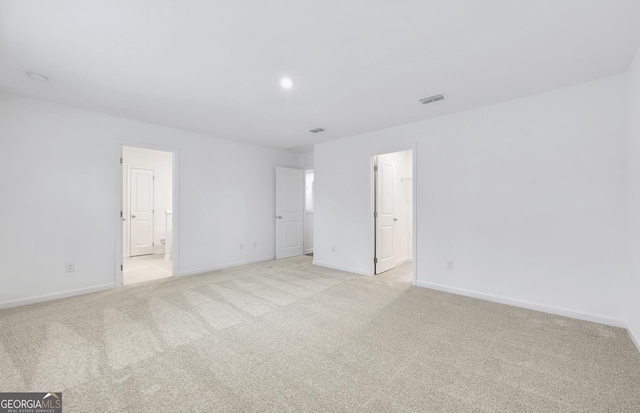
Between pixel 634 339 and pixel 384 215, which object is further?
pixel 384 215

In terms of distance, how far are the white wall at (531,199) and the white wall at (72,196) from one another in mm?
3481

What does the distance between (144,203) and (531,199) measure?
7534 mm

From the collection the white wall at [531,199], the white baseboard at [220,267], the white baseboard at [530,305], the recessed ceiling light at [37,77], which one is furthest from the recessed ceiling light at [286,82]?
the white baseboard at [220,267]

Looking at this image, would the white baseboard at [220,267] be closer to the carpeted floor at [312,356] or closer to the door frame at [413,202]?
the carpeted floor at [312,356]

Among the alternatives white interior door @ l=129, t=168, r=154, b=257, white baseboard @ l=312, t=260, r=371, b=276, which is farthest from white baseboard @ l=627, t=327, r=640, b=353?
white interior door @ l=129, t=168, r=154, b=257

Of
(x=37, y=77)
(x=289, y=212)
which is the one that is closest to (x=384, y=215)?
(x=289, y=212)

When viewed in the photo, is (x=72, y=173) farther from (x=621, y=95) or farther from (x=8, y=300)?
(x=621, y=95)

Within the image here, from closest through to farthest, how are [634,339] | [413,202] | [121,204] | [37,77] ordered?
[634,339], [37,77], [121,204], [413,202]

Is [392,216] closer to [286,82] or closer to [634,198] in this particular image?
[634,198]

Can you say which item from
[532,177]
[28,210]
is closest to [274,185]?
[28,210]

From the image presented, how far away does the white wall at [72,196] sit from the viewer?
3.12 m

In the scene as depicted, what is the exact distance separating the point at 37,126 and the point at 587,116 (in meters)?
6.20

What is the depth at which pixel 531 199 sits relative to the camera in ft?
9.91

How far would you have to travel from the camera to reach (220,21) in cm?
184
